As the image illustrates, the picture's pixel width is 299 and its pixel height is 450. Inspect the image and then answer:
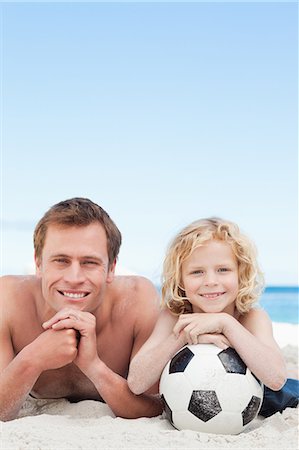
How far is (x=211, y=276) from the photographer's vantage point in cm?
408

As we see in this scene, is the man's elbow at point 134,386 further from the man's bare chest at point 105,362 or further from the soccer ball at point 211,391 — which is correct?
the man's bare chest at point 105,362

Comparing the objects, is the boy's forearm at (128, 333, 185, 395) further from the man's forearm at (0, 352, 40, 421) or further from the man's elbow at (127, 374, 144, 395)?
the man's forearm at (0, 352, 40, 421)

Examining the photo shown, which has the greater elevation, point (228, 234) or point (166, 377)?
point (228, 234)

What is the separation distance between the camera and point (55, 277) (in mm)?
4398

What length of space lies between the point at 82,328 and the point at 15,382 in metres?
0.57

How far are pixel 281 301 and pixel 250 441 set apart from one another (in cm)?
3454

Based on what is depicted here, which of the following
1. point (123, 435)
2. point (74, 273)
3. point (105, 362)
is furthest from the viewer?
point (105, 362)

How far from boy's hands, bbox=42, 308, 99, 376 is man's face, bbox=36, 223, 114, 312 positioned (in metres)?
0.22

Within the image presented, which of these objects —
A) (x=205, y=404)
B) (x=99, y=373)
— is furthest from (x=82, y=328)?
(x=205, y=404)

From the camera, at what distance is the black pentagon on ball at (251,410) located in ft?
12.6

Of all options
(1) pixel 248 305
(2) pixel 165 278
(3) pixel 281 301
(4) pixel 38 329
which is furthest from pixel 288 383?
(3) pixel 281 301

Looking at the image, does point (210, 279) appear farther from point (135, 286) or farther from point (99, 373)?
point (135, 286)

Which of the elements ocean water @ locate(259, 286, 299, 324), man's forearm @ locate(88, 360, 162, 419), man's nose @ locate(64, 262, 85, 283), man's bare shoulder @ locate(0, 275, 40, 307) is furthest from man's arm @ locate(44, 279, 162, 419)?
ocean water @ locate(259, 286, 299, 324)

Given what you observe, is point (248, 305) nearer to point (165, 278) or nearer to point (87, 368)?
point (165, 278)
